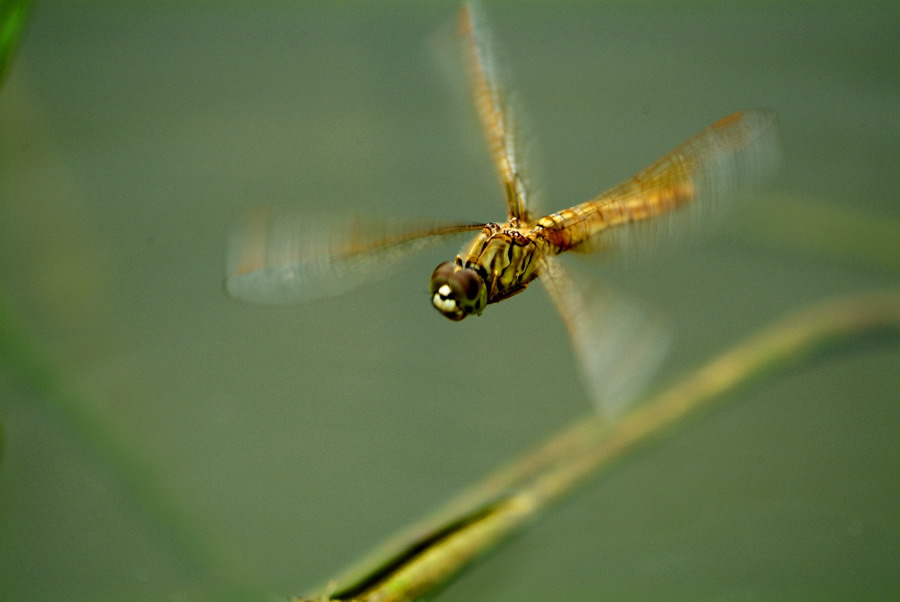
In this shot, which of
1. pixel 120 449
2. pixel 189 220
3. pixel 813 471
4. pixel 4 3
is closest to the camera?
pixel 4 3

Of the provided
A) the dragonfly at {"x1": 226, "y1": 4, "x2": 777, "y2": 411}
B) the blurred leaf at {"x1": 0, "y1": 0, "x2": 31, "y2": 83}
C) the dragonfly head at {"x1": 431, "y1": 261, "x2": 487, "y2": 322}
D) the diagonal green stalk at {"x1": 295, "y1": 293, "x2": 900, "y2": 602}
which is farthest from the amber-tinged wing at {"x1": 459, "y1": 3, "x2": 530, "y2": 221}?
the blurred leaf at {"x1": 0, "y1": 0, "x2": 31, "y2": 83}

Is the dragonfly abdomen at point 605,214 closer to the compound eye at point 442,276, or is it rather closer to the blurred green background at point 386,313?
the compound eye at point 442,276

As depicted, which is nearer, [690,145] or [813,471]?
[690,145]

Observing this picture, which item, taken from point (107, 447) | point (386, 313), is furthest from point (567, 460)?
point (107, 447)

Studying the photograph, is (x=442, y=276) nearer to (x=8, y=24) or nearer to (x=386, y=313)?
(x=8, y=24)

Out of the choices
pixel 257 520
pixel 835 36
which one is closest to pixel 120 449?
pixel 257 520

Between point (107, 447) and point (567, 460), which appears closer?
point (567, 460)

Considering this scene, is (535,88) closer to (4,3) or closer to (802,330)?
(802,330)
